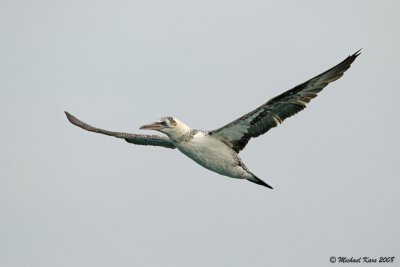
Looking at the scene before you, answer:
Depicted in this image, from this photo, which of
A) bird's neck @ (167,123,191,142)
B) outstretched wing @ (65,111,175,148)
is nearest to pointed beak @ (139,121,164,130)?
bird's neck @ (167,123,191,142)

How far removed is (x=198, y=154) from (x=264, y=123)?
2201 mm

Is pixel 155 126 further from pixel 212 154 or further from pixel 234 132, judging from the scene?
pixel 234 132

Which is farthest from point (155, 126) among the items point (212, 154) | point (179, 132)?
point (212, 154)

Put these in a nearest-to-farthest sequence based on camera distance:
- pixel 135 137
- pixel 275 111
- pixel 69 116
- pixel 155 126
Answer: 1. pixel 275 111
2. pixel 155 126
3. pixel 135 137
4. pixel 69 116

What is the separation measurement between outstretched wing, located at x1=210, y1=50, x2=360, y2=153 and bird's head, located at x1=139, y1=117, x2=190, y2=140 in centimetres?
95

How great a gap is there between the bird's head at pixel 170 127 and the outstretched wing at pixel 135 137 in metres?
3.20

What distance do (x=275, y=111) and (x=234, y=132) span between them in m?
1.52

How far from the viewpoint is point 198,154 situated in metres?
27.5

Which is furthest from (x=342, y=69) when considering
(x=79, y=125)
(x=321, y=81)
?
(x=79, y=125)

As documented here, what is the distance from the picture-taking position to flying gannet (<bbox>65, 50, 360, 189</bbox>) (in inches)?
1047

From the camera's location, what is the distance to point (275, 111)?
1063 inches

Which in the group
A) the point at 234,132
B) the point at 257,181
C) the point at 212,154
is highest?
the point at 234,132

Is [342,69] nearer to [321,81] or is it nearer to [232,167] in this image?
[321,81]

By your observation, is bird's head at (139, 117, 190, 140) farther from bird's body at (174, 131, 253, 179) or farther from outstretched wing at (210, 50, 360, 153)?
outstretched wing at (210, 50, 360, 153)
